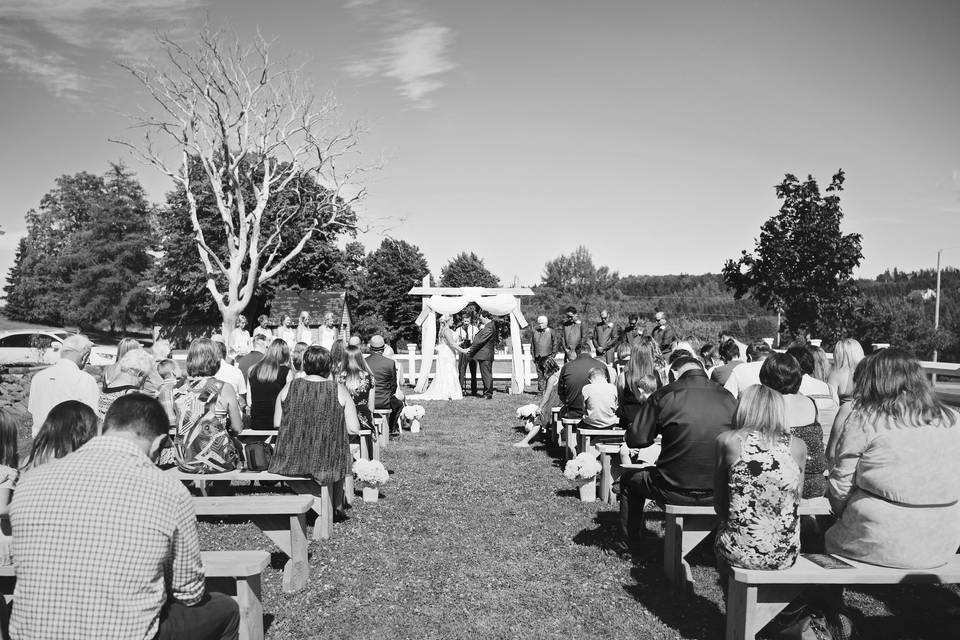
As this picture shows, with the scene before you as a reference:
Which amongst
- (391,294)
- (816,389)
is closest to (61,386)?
(816,389)

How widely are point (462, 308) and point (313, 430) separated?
10961 mm

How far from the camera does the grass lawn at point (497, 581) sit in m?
3.90

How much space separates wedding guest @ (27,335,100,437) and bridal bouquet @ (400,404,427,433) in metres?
5.46

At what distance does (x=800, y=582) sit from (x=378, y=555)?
308 centimetres

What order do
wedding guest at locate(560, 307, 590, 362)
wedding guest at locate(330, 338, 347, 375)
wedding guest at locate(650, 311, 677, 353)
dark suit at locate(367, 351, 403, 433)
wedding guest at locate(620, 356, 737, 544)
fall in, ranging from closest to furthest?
wedding guest at locate(620, 356, 737, 544)
wedding guest at locate(330, 338, 347, 375)
dark suit at locate(367, 351, 403, 433)
wedding guest at locate(650, 311, 677, 353)
wedding guest at locate(560, 307, 590, 362)

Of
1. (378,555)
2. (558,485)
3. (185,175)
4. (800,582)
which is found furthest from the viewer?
(185,175)

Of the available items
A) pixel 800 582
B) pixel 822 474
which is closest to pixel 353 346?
pixel 822 474

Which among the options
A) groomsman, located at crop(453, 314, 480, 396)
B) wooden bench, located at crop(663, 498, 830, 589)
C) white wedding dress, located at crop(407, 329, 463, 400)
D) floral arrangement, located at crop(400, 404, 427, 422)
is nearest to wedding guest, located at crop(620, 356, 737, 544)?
wooden bench, located at crop(663, 498, 830, 589)

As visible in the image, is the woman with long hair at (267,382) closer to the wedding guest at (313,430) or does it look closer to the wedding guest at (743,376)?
the wedding guest at (313,430)

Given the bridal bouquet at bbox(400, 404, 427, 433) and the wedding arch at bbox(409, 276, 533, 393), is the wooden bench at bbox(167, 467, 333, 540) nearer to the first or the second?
the bridal bouquet at bbox(400, 404, 427, 433)

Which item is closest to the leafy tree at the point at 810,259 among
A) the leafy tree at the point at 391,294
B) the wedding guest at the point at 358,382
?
the wedding guest at the point at 358,382

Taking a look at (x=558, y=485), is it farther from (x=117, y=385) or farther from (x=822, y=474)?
(x=117, y=385)

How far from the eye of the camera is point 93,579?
2281 mm

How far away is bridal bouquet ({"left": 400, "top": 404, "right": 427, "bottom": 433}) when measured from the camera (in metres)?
10.6
